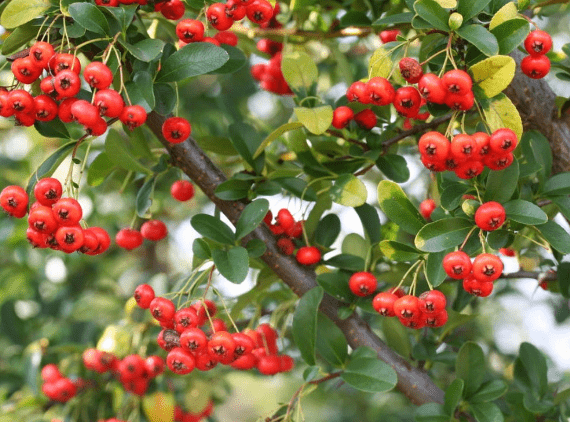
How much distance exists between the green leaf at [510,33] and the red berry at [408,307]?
0.62m

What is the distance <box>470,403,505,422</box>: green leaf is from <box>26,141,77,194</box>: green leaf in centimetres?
130

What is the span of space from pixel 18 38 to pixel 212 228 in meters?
0.69

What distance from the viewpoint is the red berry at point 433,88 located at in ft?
4.28

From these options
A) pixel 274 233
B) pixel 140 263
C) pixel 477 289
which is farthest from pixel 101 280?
pixel 477 289

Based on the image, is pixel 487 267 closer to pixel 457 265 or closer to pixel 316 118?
pixel 457 265

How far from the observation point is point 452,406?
168cm

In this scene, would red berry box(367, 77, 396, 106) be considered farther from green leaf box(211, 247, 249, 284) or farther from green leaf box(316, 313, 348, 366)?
green leaf box(316, 313, 348, 366)

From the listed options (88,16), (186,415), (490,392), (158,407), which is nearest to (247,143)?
(88,16)

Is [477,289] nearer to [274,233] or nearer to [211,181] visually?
[274,233]

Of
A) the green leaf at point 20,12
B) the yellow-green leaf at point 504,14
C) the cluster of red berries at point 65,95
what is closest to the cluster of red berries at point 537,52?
the yellow-green leaf at point 504,14

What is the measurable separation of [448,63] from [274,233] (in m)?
0.72

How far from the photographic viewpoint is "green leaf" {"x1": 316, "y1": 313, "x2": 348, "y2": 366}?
1.78 meters

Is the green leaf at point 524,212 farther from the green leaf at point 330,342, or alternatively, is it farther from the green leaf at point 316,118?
the green leaf at point 330,342

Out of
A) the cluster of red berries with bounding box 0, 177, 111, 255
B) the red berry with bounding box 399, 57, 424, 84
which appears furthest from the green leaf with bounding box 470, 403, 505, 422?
the cluster of red berries with bounding box 0, 177, 111, 255
